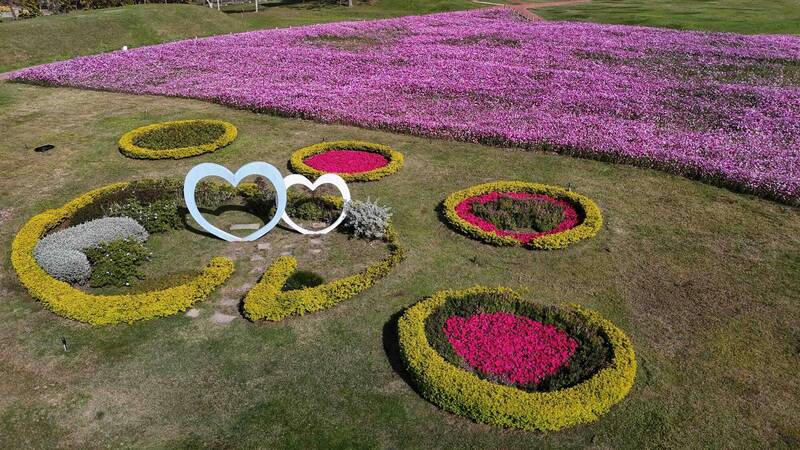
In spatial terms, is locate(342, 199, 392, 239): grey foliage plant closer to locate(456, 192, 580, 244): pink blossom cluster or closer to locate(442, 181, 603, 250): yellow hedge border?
locate(442, 181, 603, 250): yellow hedge border

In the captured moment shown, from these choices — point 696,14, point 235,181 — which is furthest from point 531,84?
point 696,14

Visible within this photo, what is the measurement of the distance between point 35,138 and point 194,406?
17.0m

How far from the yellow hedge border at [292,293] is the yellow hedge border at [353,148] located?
16.6 feet

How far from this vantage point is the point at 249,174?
46.2 ft

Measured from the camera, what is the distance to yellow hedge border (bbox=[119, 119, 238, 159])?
19531 millimetres

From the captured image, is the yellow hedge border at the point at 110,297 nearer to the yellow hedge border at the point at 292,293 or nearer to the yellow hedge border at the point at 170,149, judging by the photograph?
the yellow hedge border at the point at 292,293

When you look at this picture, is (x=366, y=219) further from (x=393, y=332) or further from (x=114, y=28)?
(x=114, y=28)

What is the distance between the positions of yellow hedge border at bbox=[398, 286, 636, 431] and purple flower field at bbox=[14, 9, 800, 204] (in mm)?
10666

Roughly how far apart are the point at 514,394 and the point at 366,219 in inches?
263

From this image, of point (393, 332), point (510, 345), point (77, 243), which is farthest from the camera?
point (77, 243)

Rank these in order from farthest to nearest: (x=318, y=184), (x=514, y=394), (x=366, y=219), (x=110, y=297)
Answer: (x=318, y=184) < (x=366, y=219) < (x=110, y=297) < (x=514, y=394)

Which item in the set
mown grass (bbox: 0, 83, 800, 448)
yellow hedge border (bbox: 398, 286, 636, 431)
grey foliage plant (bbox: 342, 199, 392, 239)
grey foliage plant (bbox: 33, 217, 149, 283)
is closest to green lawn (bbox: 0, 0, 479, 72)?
mown grass (bbox: 0, 83, 800, 448)

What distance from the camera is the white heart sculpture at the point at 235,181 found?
13.8m

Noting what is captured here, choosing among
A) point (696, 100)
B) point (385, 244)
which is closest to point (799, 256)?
point (385, 244)
